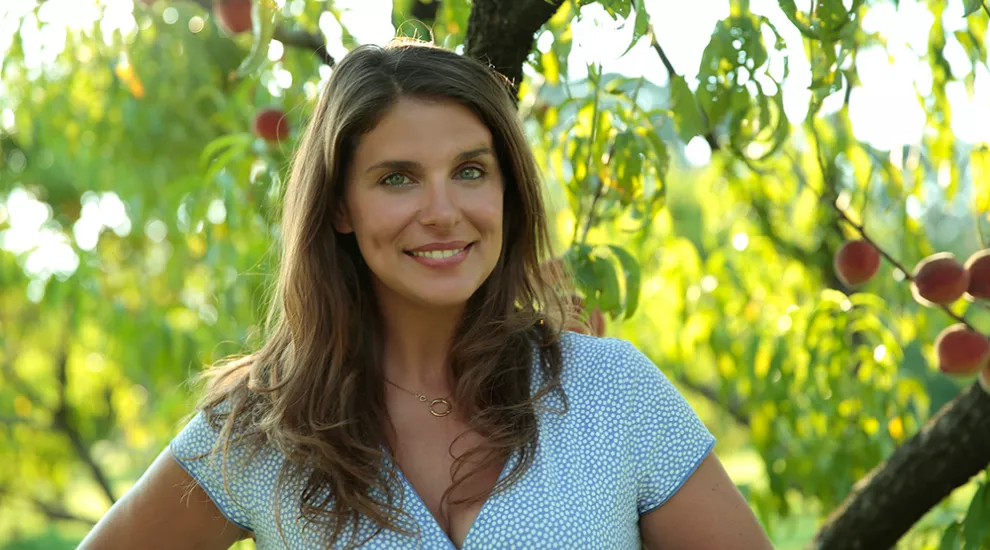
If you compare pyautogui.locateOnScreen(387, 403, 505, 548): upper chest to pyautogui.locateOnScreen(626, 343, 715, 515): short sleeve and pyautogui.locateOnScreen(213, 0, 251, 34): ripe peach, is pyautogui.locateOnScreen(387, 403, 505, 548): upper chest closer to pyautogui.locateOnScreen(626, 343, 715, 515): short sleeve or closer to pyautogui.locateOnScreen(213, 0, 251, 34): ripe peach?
pyautogui.locateOnScreen(626, 343, 715, 515): short sleeve

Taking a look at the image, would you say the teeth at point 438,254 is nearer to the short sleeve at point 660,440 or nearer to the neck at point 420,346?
the neck at point 420,346

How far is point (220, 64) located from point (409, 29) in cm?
143

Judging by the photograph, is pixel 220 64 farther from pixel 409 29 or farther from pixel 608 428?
pixel 608 428

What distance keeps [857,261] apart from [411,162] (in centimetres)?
123

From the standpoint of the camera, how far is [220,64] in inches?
139

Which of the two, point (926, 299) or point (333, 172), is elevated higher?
point (333, 172)

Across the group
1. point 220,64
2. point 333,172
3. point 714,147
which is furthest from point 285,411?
point 220,64

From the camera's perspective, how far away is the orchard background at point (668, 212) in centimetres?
189

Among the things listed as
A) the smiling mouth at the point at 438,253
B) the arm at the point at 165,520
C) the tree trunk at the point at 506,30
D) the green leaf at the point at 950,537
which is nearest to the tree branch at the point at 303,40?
the tree trunk at the point at 506,30

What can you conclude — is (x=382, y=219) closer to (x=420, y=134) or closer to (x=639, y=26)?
(x=420, y=134)

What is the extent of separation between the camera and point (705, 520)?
62.3 inches

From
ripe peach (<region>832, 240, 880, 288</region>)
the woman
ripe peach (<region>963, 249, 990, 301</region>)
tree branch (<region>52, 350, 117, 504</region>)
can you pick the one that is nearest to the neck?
the woman

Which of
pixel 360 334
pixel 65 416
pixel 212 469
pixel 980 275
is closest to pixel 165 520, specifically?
pixel 212 469

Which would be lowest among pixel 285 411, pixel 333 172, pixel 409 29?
pixel 285 411
